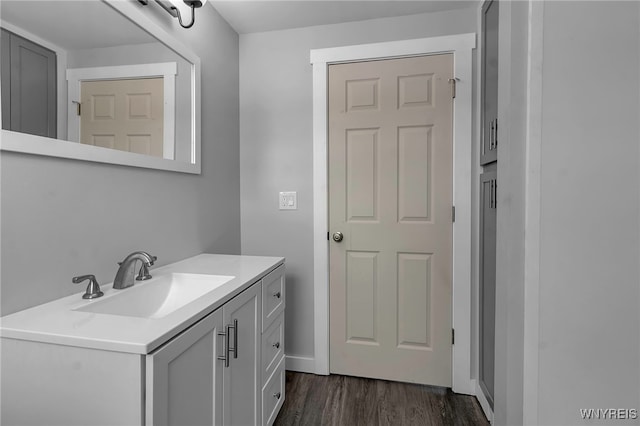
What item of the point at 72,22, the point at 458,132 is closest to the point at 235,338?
the point at 72,22

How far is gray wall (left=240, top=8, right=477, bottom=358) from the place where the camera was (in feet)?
7.36


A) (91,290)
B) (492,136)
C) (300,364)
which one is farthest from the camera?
(300,364)

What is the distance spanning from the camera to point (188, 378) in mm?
938

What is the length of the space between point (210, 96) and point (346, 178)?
978mm

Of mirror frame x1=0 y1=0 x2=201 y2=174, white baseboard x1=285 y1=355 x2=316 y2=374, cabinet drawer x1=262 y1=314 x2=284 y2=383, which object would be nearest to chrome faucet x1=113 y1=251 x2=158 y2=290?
mirror frame x1=0 y1=0 x2=201 y2=174

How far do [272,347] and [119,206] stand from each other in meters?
0.94

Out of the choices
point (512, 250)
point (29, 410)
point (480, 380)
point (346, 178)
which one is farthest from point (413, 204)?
point (29, 410)

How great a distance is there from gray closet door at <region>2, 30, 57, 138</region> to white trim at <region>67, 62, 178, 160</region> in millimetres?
57

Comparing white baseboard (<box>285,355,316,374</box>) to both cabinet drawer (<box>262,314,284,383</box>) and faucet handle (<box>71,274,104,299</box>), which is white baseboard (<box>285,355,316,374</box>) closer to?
cabinet drawer (<box>262,314,284,383</box>)

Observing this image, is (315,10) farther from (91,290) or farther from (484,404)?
(484,404)

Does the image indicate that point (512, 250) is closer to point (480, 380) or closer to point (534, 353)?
point (534, 353)

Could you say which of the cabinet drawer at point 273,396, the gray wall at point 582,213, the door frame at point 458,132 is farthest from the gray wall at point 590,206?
the door frame at point 458,132

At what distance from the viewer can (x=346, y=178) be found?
7.20 feet

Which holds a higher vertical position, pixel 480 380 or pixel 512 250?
pixel 512 250
